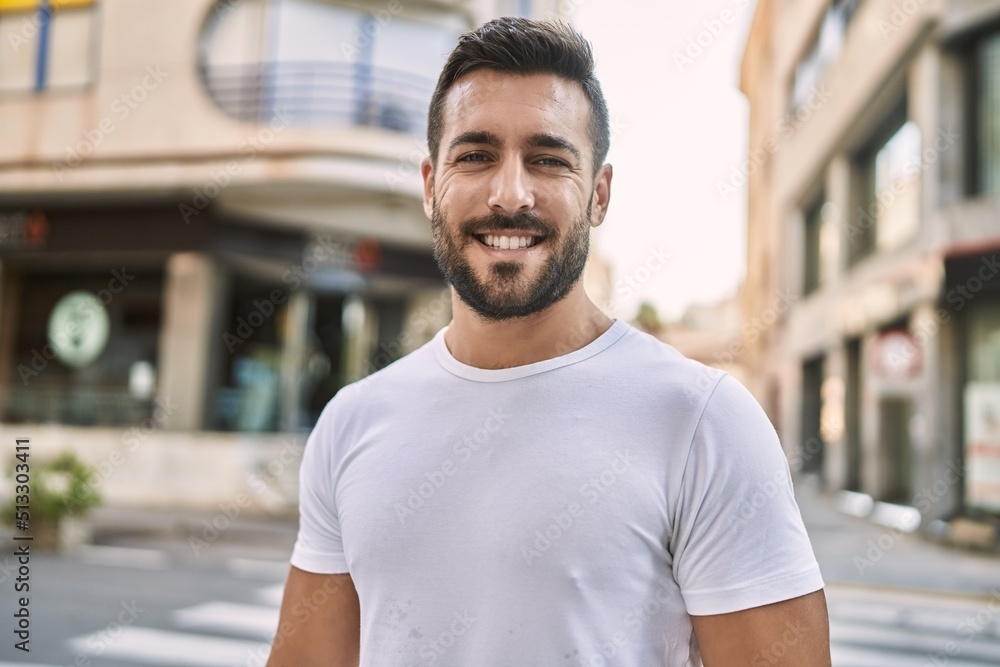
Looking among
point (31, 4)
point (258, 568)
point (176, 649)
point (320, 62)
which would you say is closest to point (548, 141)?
point (176, 649)

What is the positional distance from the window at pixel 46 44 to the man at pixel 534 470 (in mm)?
17834

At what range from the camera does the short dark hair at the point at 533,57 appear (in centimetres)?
180

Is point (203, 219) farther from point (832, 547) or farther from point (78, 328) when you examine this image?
point (832, 547)

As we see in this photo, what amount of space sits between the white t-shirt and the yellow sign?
1858 centimetres

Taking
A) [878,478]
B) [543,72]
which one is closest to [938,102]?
[878,478]

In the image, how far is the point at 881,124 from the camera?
61.2 ft

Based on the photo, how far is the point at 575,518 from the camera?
1584 mm

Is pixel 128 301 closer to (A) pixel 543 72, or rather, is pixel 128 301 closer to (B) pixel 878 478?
(B) pixel 878 478

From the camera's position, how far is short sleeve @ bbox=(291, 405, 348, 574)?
194cm

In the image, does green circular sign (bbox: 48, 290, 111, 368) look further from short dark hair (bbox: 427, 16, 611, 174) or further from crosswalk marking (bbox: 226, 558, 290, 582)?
short dark hair (bbox: 427, 16, 611, 174)

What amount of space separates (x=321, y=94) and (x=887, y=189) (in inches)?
451

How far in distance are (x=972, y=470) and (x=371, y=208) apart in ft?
35.6

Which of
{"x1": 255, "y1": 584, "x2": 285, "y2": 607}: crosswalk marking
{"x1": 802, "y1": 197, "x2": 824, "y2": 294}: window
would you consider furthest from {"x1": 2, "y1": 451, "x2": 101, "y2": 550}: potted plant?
{"x1": 802, "y1": 197, "x2": 824, "y2": 294}: window

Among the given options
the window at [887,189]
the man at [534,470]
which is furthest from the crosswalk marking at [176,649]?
the window at [887,189]
